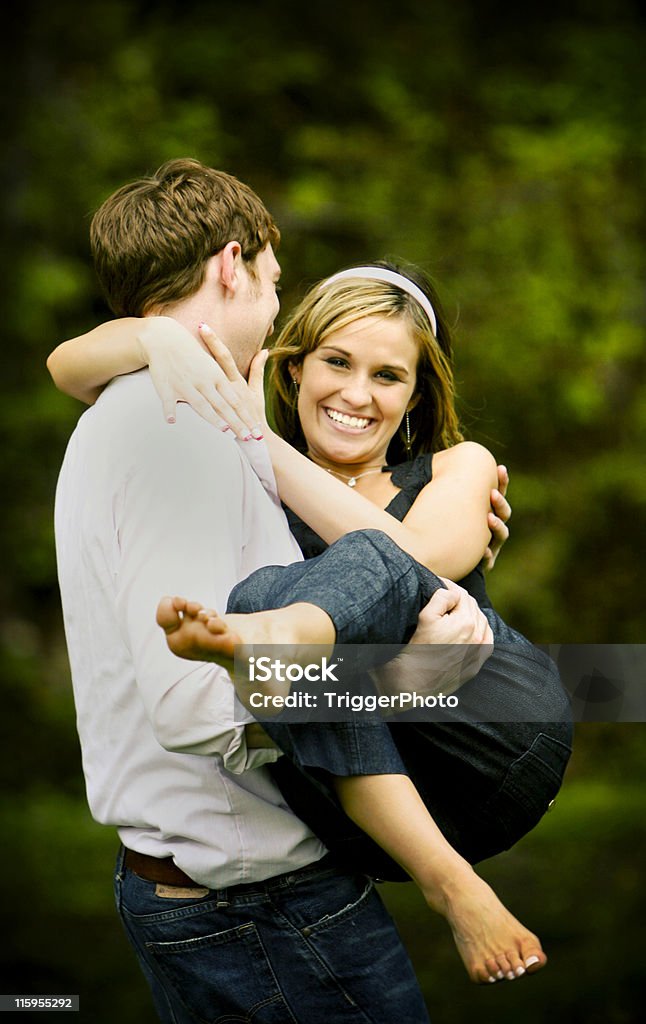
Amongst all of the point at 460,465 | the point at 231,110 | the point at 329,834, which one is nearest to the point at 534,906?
the point at 460,465

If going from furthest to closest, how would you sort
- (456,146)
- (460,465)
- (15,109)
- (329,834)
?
(456,146)
(15,109)
(460,465)
(329,834)

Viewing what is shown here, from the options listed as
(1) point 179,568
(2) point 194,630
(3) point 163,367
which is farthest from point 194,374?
(2) point 194,630

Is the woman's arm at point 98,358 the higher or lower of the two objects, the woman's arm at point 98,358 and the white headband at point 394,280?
the lower

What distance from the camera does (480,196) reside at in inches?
216

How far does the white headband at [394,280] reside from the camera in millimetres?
1905

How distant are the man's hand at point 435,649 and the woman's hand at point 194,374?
0.33m

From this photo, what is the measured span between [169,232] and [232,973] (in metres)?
0.87

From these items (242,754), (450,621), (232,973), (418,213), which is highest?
(418,213)

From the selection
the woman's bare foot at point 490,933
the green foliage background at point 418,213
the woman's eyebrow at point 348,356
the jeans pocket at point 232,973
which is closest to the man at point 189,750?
the jeans pocket at point 232,973

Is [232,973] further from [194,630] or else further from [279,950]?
[194,630]

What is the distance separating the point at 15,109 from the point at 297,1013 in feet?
15.4

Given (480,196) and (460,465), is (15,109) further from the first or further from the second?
(460,465)

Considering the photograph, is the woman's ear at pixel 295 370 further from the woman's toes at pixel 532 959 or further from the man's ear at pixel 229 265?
the woman's toes at pixel 532 959

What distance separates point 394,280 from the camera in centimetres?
191
